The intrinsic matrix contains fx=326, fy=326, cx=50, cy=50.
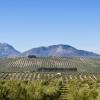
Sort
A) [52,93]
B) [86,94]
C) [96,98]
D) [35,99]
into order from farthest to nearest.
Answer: [52,93], [35,99], [86,94], [96,98]

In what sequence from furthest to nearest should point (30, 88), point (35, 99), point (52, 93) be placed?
1. point (52, 93)
2. point (30, 88)
3. point (35, 99)

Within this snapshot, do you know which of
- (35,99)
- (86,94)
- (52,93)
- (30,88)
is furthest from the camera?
(52,93)

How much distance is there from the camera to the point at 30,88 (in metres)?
47.7

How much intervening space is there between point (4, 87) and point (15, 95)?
2.41 metres

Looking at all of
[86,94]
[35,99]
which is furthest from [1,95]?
[86,94]

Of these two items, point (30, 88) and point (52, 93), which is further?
point (52, 93)

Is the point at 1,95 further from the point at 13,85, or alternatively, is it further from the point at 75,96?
the point at 75,96

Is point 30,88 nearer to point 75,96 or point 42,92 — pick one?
point 42,92

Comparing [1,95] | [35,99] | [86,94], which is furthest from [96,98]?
[1,95]

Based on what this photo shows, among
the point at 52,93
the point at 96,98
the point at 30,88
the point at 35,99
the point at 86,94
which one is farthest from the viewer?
the point at 52,93

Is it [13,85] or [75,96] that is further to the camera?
[13,85]

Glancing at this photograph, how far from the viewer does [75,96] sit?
42.4 m

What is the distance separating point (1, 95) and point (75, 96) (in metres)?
9.66

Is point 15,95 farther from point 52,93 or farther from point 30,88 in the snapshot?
point 52,93
